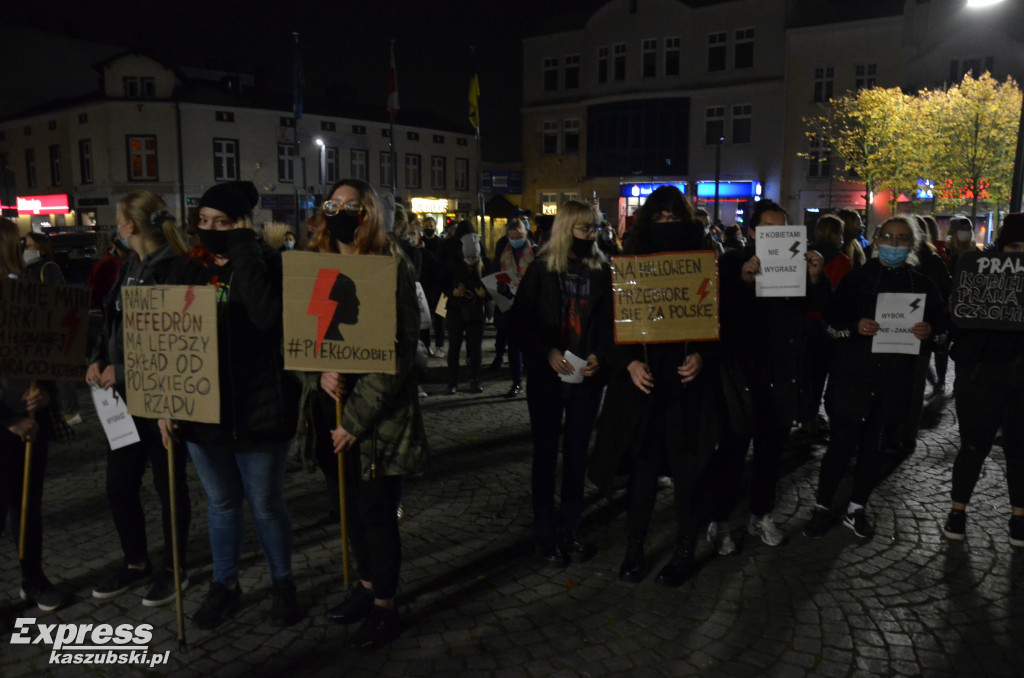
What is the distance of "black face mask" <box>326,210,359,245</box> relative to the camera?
3473 millimetres

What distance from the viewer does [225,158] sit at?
39.7 meters

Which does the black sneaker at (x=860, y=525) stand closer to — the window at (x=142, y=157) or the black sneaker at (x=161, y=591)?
the black sneaker at (x=161, y=591)

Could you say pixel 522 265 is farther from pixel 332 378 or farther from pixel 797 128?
pixel 797 128

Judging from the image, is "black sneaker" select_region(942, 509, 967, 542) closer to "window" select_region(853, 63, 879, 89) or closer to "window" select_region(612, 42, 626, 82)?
"window" select_region(853, 63, 879, 89)

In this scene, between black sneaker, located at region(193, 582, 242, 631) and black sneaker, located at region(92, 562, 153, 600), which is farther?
black sneaker, located at region(92, 562, 153, 600)

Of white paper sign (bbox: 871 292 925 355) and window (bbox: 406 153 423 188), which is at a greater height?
window (bbox: 406 153 423 188)

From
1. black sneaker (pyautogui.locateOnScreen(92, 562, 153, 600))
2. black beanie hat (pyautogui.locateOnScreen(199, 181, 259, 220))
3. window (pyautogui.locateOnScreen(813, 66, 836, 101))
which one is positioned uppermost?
window (pyautogui.locateOnScreen(813, 66, 836, 101))

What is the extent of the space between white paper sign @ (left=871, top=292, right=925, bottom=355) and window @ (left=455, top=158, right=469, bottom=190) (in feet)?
155

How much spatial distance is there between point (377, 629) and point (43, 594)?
194 cm

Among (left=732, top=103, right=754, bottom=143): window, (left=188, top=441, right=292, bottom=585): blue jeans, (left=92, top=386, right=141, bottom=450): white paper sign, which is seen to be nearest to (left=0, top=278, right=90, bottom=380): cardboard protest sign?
(left=92, top=386, right=141, bottom=450): white paper sign

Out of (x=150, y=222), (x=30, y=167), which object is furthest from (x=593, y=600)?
(x=30, y=167)

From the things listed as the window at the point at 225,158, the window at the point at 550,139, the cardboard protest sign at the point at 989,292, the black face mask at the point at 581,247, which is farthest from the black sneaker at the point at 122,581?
the window at the point at 550,139

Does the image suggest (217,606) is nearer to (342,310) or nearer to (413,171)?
(342,310)

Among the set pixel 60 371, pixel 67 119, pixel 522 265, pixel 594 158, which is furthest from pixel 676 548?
pixel 67 119
